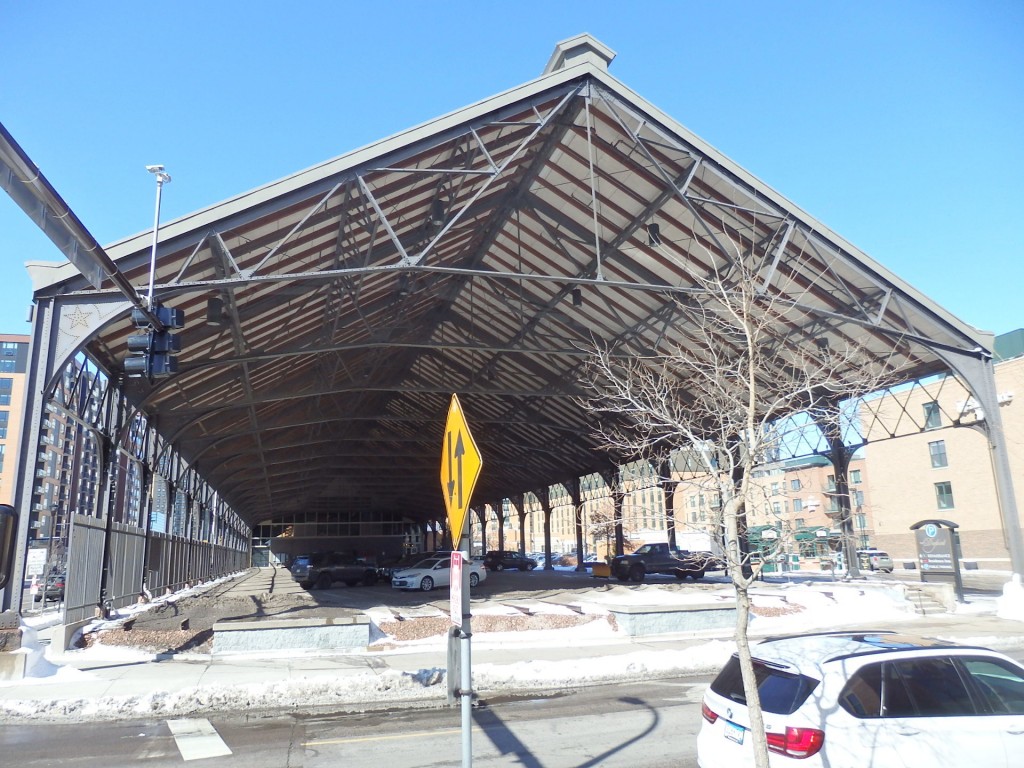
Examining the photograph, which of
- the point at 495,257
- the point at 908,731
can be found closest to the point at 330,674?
the point at 908,731

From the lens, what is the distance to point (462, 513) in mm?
4246

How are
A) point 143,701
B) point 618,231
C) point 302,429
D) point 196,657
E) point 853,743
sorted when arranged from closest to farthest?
point 853,743 → point 143,701 → point 196,657 → point 618,231 → point 302,429

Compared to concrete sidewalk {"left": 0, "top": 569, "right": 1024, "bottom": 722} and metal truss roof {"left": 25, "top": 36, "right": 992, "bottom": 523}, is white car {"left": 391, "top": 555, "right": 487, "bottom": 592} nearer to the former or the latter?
metal truss roof {"left": 25, "top": 36, "right": 992, "bottom": 523}

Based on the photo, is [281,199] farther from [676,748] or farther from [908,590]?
[908,590]

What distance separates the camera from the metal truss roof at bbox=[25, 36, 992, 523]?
15938 mm

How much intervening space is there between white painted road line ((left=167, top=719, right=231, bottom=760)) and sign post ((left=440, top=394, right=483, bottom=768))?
5.24 meters

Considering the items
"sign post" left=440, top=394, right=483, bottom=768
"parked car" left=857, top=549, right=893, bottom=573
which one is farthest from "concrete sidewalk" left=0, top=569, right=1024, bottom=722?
→ "parked car" left=857, top=549, right=893, bottom=573

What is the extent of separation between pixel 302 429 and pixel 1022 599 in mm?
37630

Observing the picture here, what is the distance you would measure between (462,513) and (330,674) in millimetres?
9351

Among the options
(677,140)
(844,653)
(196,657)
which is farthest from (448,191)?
(844,653)

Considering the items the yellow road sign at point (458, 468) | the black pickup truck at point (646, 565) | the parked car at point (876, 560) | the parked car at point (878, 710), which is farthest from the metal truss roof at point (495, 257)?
the parked car at point (876, 560)

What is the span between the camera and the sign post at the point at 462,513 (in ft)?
13.5

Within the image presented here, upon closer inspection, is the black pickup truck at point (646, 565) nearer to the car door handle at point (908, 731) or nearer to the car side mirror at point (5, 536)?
the car door handle at point (908, 731)

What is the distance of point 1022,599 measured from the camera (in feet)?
63.7
